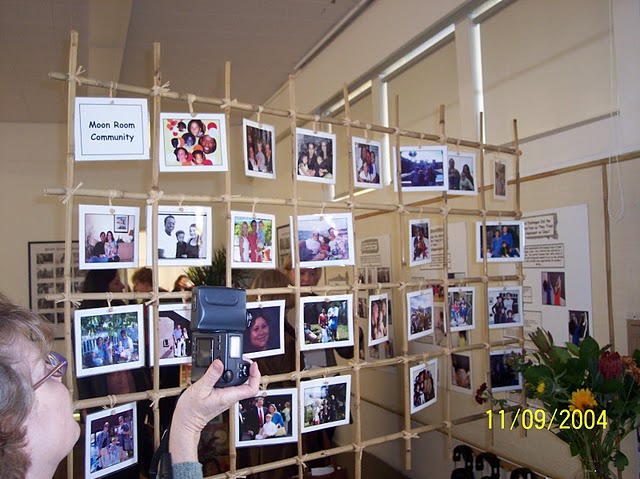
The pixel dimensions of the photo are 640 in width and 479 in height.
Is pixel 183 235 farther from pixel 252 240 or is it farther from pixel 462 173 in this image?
pixel 462 173

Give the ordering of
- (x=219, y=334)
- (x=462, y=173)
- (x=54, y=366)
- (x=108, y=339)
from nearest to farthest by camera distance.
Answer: (x=54, y=366)
(x=219, y=334)
(x=108, y=339)
(x=462, y=173)

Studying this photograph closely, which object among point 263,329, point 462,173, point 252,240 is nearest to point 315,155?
point 252,240

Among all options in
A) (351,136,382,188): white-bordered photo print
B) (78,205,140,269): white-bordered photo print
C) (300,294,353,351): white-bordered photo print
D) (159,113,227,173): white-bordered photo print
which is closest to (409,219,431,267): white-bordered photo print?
(351,136,382,188): white-bordered photo print

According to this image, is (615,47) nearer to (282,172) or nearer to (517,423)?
(517,423)

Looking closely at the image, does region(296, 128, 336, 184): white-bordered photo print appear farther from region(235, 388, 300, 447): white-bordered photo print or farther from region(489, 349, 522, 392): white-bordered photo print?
region(489, 349, 522, 392): white-bordered photo print

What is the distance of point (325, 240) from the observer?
1.77m

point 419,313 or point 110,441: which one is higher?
point 419,313

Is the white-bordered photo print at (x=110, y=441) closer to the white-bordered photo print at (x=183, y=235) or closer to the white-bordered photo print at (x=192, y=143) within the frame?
the white-bordered photo print at (x=183, y=235)

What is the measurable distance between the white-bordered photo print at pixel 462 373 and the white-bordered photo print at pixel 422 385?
1.98 feet

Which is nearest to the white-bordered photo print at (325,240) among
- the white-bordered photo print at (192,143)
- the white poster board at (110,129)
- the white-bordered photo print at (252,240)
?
the white-bordered photo print at (252,240)

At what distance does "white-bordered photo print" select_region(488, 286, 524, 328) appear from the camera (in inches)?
87.4

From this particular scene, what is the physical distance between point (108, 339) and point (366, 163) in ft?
3.43

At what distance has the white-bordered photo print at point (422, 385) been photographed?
1992mm

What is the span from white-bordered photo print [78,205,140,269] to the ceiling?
220 centimetres
